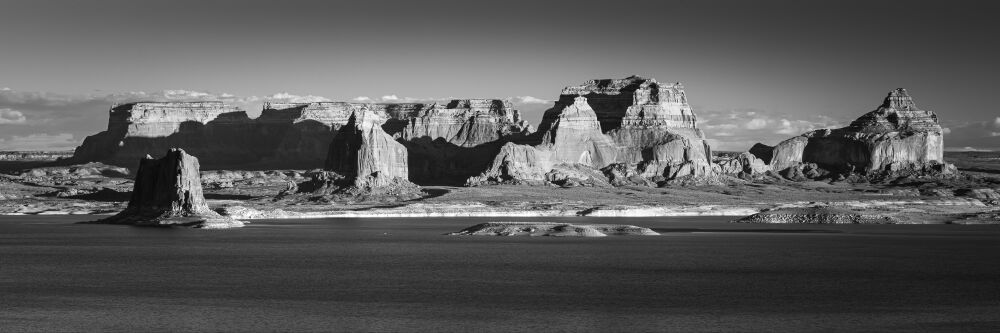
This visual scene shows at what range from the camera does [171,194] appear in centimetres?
16388

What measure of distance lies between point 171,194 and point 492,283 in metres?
Result: 82.3

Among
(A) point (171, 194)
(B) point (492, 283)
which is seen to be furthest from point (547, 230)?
(B) point (492, 283)

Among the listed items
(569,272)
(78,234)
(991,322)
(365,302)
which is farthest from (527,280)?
(78,234)

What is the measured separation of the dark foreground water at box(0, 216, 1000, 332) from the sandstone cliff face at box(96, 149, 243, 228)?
9.16 metres

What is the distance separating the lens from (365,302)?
7862 centimetres

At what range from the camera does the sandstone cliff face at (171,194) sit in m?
161

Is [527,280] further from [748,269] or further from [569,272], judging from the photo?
[748,269]

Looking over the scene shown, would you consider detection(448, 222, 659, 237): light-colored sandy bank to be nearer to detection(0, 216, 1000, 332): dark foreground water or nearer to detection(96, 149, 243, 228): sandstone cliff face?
detection(0, 216, 1000, 332): dark foreground water

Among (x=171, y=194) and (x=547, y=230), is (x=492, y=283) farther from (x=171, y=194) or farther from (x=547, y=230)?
(x=171, y=194)

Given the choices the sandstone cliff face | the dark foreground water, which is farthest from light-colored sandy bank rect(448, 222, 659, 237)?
the sandstone cliff face

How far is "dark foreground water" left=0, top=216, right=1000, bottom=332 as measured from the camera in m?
69.8

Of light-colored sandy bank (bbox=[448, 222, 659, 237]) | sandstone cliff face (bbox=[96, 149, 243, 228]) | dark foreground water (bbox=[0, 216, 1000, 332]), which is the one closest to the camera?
dark foreground water (bbox=[0, 216, 1000, 332])

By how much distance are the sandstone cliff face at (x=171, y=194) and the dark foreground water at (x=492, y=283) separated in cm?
916

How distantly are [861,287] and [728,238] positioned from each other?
220ft
